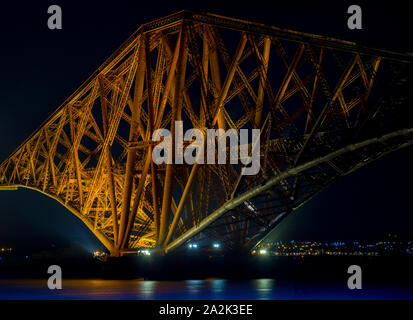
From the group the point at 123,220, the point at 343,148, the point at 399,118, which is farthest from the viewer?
the point at 123,220

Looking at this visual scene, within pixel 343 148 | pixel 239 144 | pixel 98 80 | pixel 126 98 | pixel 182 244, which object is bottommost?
pixel 182 244

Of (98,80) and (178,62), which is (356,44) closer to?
(178,62)

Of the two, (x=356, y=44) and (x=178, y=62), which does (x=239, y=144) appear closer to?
(x=178, y=62)

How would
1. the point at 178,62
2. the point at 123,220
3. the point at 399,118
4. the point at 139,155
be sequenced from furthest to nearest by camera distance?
the point at 139,155 → the point at 123,220 → the point at 178,62 → the point at 399,118

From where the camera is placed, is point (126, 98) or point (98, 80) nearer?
point (126, 98)

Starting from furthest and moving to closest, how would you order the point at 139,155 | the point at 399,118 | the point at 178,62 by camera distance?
the point at 139,155 < the point at 178,62 < the point at 399,118
